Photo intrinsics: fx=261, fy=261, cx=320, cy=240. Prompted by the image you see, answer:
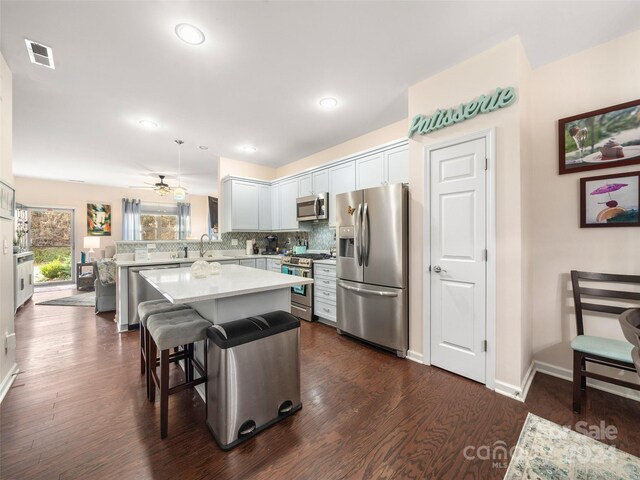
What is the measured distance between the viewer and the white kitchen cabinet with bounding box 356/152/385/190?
133 inches

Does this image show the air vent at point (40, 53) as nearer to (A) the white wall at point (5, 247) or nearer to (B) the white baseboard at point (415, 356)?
(A) the white wall at point (5, 247)

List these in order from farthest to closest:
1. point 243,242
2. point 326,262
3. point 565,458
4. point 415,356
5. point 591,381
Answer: point 243,242 < point 326,262 < point 415,356 < point 591,381 < point 565,458

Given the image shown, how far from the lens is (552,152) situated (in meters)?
2.33

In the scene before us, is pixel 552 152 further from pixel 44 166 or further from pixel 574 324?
pixel 44 166

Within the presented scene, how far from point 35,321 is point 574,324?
22.0ft

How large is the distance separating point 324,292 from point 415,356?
1.47 meters

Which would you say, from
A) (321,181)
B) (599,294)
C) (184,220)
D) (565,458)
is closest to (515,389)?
(565,458)

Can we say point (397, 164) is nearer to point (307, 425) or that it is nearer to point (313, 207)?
point (313, 207)

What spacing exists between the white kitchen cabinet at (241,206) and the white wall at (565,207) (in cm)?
428

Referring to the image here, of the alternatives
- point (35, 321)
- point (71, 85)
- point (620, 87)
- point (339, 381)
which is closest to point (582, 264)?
point (620, 87)

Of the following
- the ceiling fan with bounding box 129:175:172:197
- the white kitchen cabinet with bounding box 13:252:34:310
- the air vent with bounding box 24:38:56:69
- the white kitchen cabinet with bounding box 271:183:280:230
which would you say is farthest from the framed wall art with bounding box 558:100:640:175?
the white kitchen cabinet with bounding box 13:252:34:310

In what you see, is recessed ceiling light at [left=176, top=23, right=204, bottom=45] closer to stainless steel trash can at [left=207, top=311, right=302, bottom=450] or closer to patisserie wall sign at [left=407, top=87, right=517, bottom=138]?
patisserie wall sign at [left=407, top=87, right=517, bottom=138]

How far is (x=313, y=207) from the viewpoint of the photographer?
4.30m

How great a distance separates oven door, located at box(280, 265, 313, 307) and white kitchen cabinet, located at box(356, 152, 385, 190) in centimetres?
150
